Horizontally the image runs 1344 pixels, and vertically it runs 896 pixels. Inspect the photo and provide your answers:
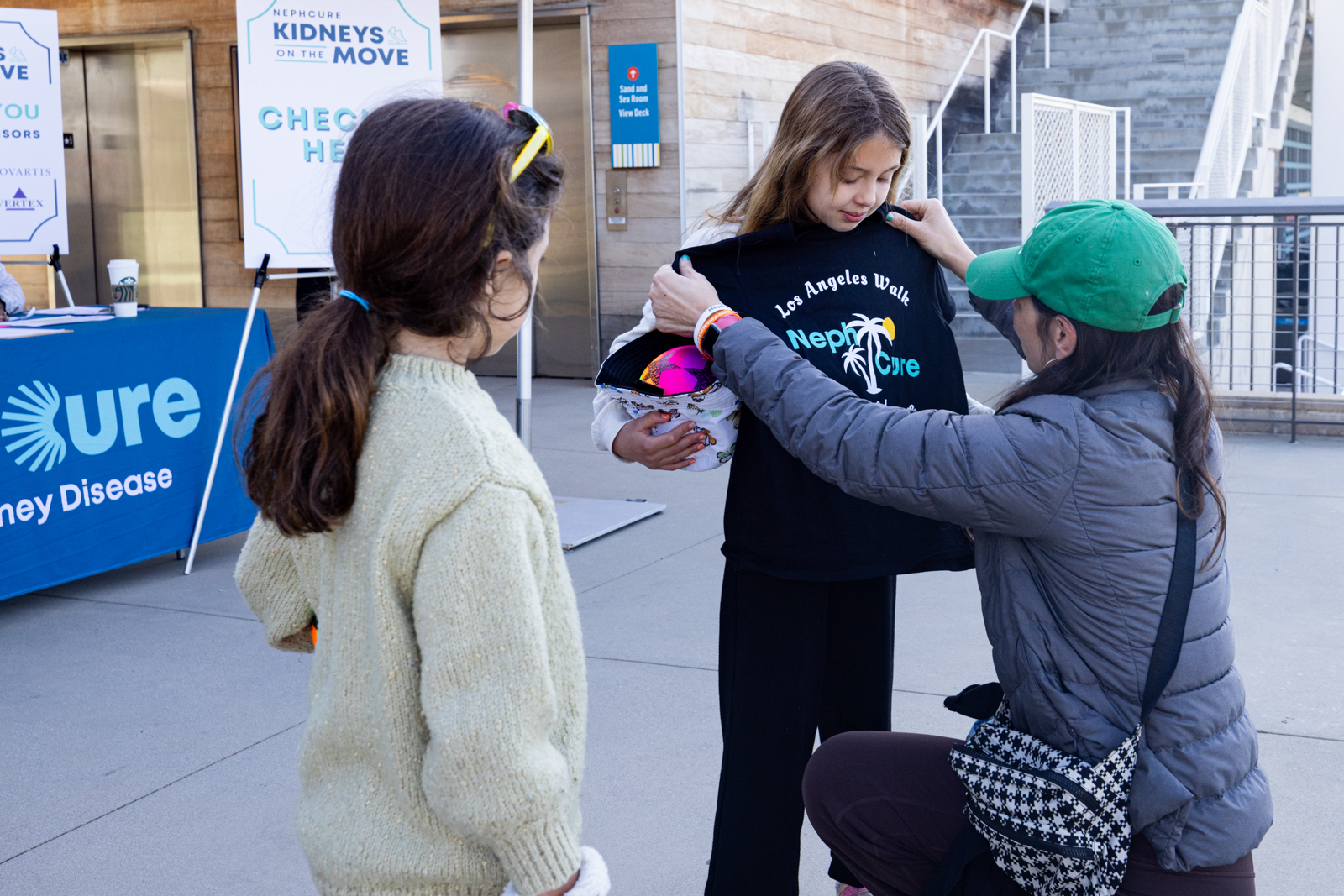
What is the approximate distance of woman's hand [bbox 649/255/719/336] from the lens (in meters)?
2.07

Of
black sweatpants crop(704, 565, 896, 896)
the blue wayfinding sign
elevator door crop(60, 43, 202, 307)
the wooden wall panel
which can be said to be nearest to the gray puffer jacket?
black sweatpants crop(704, 565, 896, 896)

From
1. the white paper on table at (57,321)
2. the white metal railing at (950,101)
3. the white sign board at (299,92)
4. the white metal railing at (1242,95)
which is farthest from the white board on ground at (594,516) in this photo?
the white metal railing at (1242,95)

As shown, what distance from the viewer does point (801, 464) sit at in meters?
2.22

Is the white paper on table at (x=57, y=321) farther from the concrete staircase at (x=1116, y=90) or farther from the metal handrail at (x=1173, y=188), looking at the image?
the concrete staircase at (x=1116, y=90)

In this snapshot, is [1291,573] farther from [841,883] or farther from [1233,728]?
[1233,728]

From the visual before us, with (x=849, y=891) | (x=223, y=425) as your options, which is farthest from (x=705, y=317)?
(x=223, y=425)

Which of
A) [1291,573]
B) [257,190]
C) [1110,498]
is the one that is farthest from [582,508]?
[1110,498]

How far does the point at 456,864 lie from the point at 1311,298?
24.0 feet

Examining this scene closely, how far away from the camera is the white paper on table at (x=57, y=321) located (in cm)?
504

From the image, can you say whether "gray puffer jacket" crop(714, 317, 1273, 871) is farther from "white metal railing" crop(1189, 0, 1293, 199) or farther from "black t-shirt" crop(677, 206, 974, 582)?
"white metal railing" crop(1189, 0, 1293, 199)

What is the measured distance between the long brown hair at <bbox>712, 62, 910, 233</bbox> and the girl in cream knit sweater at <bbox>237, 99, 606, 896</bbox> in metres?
0.92

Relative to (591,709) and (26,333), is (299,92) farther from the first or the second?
(591,709)

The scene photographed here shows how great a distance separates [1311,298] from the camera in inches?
289

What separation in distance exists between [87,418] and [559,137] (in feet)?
18.5
